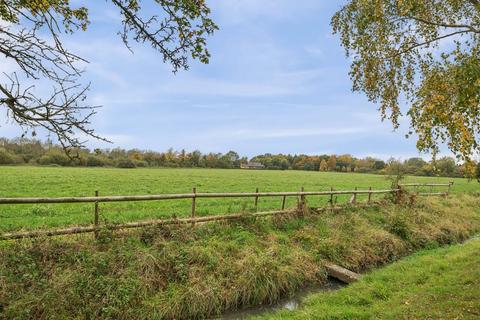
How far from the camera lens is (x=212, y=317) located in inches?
268

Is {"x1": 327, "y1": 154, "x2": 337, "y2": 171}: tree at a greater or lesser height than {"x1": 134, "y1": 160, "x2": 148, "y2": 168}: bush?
greater

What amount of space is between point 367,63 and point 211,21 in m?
6.60

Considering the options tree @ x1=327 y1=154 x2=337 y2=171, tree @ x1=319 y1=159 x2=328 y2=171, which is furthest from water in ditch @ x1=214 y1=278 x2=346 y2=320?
tree @ x1=327 y1=154 x2=337 y2=171

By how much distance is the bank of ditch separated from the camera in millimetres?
6062

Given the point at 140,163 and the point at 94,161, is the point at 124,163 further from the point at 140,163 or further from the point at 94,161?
the point at 94,161

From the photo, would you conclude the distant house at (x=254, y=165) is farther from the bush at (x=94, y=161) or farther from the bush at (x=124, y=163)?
the bush at (x=94, y=161)

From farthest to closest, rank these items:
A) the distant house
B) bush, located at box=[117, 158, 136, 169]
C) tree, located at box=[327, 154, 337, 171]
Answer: the distant house, tree, located at box=[327, 154, 337, 171], bush, located at box=[117, 158, 136, 169]

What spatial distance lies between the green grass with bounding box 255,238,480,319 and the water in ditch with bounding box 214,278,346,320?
424 mm

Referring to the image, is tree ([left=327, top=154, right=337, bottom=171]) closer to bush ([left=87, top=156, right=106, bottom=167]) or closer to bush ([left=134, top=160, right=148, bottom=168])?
bush ([left=134, top=160, right=148, bottom=168])

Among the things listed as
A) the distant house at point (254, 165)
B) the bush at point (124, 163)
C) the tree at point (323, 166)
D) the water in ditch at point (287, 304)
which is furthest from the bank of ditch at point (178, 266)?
the distant house at point (254, 165)

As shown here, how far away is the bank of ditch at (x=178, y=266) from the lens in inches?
239

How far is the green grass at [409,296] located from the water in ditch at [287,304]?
42cm

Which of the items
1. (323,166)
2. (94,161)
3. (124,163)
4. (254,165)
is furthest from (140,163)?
(323,166)

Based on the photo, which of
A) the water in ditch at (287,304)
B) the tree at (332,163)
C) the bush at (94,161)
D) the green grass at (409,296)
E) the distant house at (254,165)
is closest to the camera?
the green grass at (409,296)
